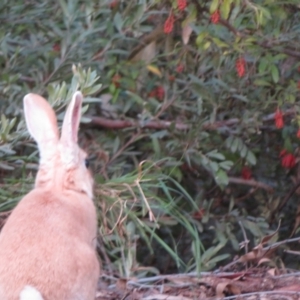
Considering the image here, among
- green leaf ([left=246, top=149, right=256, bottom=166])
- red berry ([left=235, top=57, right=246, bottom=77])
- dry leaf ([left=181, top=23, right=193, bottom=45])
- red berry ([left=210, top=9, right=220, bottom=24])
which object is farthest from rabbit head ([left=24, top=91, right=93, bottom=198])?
green leaf ([left=246, top=149, right=256, bottom=166])

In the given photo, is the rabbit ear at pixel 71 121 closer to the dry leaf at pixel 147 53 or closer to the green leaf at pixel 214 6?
the green leaf at pixel 214 6

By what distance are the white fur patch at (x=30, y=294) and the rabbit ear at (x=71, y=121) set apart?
1.06m

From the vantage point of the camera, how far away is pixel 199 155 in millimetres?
7449

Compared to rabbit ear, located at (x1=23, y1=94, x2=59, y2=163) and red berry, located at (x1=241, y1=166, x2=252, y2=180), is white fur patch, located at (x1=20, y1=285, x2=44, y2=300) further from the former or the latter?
red berry, located at (x1=241, y1=166, x2=252, y2=180)

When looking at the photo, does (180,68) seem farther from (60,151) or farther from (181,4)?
(60,151)

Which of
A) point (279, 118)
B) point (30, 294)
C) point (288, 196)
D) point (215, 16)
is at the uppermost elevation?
point (215, 16)

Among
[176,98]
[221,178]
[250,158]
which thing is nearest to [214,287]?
[221,178]

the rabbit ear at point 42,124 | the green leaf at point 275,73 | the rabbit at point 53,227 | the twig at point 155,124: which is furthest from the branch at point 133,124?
the rabbit at point 53,227

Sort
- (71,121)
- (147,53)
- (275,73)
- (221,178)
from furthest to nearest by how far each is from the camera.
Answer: (147,53), (221,178), (275,73), (71,121)

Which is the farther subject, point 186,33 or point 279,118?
point 186,33

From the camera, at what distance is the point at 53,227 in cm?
546

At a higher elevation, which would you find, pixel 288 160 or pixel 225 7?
pixel 225 7

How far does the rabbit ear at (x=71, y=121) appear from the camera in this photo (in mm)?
5930

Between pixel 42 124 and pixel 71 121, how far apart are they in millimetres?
291
